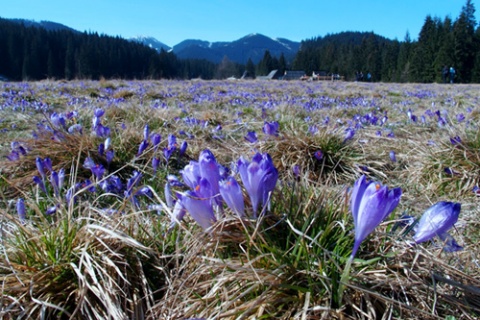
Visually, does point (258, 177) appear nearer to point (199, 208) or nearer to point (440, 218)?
point (199, 208)

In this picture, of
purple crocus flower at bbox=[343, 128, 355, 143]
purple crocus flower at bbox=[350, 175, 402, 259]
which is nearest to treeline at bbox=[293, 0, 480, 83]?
purple crocus flower at bbox=[343, 128, 355, 143]

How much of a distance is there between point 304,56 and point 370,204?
332 feet

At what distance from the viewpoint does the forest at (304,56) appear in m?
58.9

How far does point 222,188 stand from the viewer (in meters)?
1.32

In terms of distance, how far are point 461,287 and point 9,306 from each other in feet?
4.73

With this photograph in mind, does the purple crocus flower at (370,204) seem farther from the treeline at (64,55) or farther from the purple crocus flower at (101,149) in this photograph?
the treeline at (64,55)

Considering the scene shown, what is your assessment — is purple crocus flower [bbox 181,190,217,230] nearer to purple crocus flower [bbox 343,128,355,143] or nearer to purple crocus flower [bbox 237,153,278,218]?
purple crocus flower [bbox 237,153,278,218]

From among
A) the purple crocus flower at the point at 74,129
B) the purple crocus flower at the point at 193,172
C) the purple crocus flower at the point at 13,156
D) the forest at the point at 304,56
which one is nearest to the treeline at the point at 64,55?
the forest at the point at 304,56

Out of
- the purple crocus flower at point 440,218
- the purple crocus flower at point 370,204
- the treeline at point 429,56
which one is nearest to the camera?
the purple crocus flower at point 370,204

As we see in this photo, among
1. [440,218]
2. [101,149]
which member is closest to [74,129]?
[101,149]

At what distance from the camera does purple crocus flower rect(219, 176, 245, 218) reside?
51.4 inches

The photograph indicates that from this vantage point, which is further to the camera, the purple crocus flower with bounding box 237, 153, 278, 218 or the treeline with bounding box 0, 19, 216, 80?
the treeline with bounding box 0, 19, 216, 80

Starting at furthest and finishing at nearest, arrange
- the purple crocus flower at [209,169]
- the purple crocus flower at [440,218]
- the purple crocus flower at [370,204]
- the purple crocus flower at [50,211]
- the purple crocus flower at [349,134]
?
the purple crocus flower at [349,134]
the purple crocus flower at [50,211]
the purple crocus flower at [209,169]
the purple crocus flower at [440,218]
the purple crocus flower at [370,204]

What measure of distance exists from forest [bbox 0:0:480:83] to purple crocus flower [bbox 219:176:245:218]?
173 ft
